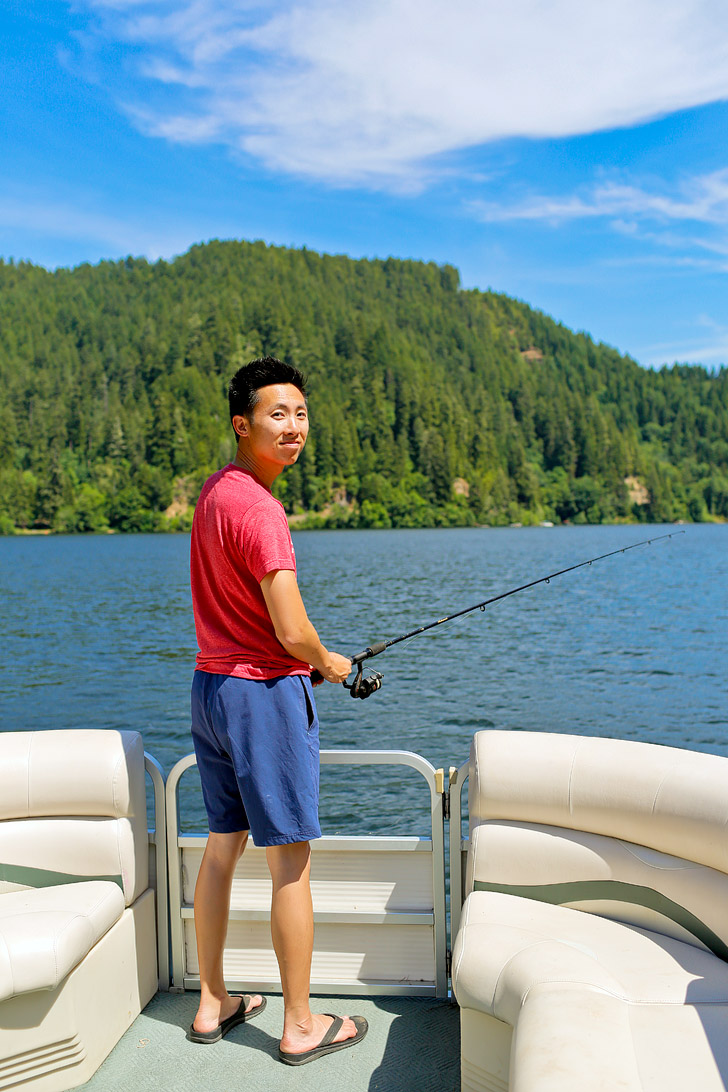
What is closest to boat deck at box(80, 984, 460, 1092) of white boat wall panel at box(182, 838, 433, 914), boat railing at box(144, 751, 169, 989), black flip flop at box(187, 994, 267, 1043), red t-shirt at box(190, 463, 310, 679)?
black flip flop at box(187, 994, 267, 1043)

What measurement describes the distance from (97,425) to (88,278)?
139ft

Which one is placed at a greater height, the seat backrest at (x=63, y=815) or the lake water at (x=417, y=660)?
the seat backrest at (x=63, y=815)

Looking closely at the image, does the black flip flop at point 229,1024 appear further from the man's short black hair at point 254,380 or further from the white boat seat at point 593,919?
the man's short black hair at point 254,380

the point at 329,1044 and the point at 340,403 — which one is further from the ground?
the point at 340,403

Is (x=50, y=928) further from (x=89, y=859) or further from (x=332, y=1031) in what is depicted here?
(x=332, y=1031)

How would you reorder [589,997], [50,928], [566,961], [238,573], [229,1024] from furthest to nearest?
[229,1024] < [238,573] < [50,928] < [566,961] < [589,997]

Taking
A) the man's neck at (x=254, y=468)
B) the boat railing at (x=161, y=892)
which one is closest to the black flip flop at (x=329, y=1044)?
the boat railing at (x=161, y=892)

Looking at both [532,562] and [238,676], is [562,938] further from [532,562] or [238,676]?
[532,562]

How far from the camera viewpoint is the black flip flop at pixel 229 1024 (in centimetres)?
263

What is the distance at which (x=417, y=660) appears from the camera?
20.2 m

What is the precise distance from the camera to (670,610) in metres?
30.2

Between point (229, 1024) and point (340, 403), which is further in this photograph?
point (340, 403)

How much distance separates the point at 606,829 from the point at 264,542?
121 centimetres

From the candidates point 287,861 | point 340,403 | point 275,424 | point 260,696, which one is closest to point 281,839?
point 287,861
